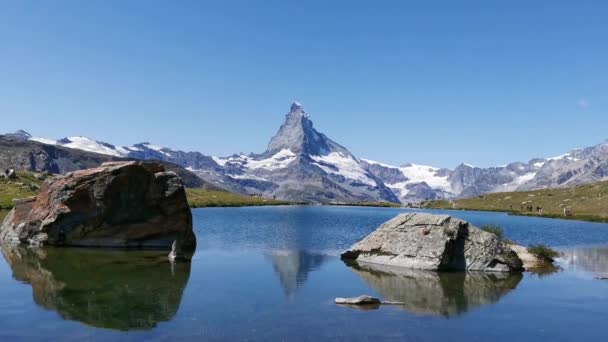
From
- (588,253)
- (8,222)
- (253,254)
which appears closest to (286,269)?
(253,254)

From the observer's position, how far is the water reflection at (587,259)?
59.4 metres

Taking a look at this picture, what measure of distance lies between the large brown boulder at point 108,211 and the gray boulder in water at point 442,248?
2664 cm

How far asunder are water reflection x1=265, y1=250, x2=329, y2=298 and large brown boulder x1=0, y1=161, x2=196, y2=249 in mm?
12981

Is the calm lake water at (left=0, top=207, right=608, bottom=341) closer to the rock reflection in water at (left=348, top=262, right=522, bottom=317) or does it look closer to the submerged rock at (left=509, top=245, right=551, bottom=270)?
the rock reflection in water at (left=348, top=262, right=522, bottom=317)

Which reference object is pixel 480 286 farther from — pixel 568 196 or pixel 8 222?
pixel 568 196

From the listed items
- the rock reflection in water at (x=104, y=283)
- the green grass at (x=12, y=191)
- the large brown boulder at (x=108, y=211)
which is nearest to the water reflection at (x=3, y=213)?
the green grass at (x=12, y=191)

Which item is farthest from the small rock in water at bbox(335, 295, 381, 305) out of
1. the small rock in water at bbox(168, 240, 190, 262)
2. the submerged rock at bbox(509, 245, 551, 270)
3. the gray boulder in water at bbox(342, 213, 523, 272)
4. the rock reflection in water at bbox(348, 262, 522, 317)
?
the submerged rock at bbox(509, 245, 551, 270)

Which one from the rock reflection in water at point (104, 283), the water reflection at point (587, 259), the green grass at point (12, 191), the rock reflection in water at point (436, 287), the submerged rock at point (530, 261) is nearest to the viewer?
the rock reflection in water at point (104, 283)

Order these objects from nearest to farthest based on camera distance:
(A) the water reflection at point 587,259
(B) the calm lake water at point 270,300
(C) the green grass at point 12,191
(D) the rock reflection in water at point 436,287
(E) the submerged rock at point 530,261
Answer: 1. (B) the calm lake water at point 270,300
2. (D) the rock reflection in water at point 436,287
3. (A) the water reflection at point 587,259
4. (E) the submerged rock at point 530,261
5. (C) the green grass at point 12,191

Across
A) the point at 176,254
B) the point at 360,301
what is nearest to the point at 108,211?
the point at 176,254

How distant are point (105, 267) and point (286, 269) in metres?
17.6

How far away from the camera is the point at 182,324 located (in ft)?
102

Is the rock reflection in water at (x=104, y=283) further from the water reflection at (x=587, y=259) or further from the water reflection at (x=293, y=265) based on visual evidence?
the water reflection at (x=587, y=259)

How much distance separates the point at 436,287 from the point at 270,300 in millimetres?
15935
